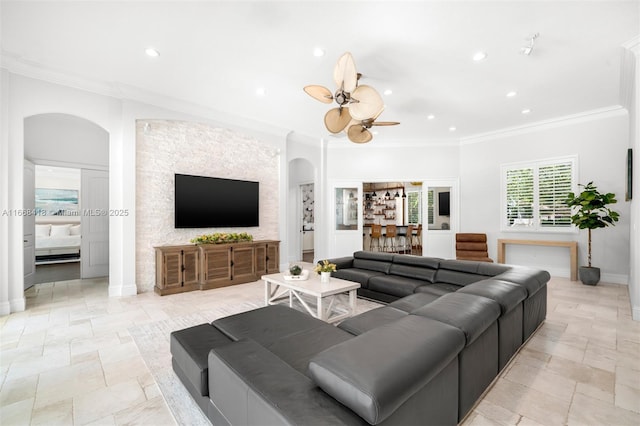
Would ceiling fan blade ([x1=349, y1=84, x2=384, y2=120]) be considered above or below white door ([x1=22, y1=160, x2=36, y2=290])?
above

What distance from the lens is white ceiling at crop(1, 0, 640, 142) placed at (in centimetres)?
270

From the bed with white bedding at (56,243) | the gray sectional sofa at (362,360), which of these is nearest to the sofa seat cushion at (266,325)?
the gray sectional sofa at (362,360)

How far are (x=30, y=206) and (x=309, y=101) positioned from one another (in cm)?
501

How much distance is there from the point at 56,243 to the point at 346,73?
8610 mm

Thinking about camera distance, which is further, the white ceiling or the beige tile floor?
the white ceiling

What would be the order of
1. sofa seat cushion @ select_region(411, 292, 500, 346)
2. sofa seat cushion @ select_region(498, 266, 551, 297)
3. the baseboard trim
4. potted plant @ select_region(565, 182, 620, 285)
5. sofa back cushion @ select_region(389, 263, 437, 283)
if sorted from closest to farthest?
1. sofa seat cushion @ select_region(411, 292, 500, 346)
2. sofa seat cushion @ select_region(498, 266, 551, 297)
3. sofa back cushion @ select_region(389, 263, 437, 283)
4. the baseboard trim
5. potted plant @ select_region(565, 182, 620, 285)

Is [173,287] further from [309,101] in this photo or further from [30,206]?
[309,101]

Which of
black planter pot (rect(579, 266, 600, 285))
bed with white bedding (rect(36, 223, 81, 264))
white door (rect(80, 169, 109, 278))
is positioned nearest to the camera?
black planter pot (rect(579, 266, 600, 285))

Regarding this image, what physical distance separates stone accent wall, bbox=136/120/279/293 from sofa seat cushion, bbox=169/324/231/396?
127 inches

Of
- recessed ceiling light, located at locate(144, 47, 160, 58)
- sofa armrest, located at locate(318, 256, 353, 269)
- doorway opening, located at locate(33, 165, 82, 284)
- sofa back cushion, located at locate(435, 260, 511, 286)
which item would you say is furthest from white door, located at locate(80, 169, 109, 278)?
sofa back cushion, located at locate(435, 260, 511, 286)

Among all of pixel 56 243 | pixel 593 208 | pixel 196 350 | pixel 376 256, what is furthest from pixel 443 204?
pixel 56 243

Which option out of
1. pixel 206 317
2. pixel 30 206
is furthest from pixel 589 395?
pixel 30 206

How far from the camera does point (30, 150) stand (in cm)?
510

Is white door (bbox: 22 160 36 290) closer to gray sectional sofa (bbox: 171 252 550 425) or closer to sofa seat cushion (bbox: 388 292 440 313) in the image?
gray sectional sofa (bbox: 171 252 550 425)
